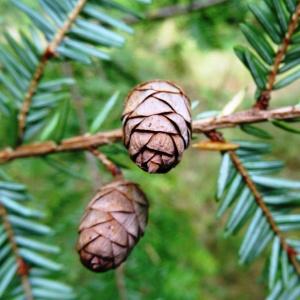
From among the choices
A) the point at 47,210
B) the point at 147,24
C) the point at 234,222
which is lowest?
the point at 47,210

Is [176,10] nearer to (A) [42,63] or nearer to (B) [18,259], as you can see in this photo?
(A) [42,63]

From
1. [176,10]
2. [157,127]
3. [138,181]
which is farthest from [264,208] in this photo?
[176,10]

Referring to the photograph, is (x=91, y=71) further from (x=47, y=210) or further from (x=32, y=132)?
(x=32, y=132)

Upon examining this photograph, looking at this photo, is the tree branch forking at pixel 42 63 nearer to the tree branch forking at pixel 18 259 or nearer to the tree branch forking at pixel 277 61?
the tree branch forking at pixel 18 259

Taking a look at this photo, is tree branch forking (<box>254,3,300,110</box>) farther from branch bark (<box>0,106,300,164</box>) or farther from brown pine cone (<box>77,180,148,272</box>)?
brown pine cone (<box>77,180,148,272</box>)

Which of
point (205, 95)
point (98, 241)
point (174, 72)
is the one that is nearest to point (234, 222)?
point (98, 241)

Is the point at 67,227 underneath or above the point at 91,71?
underneath

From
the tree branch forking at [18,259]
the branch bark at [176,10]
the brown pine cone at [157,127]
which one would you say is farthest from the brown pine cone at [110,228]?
the branch bark at [176,10]
